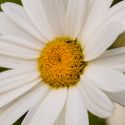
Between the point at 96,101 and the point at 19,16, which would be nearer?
the point at 96,101

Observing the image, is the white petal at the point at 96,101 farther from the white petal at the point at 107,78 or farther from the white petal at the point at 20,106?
the white petal at the point at 20,106

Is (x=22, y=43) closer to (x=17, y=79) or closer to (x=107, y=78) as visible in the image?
(x=17, y=79)

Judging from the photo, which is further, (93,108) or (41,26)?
(41,26)

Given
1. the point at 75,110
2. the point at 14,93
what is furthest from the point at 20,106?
the point at 75,110

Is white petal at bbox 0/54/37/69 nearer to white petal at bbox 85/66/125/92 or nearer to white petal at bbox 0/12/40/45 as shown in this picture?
white petal at bbox 0/12/40/45

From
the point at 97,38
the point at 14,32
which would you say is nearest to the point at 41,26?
the point at 14,32

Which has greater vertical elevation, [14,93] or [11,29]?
[11,29]

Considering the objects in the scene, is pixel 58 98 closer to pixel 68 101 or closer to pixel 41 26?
pixel 68 101
